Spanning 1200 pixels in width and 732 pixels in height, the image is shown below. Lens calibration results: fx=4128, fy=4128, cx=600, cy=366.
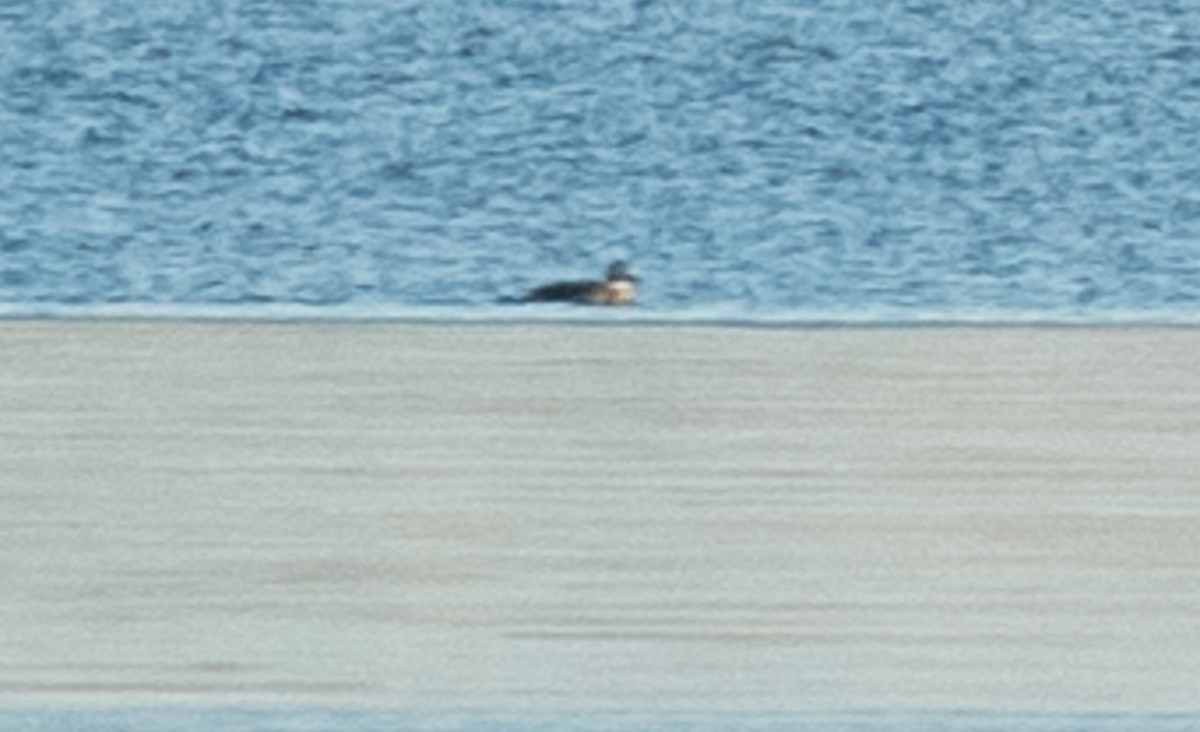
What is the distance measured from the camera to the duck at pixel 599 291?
594cm

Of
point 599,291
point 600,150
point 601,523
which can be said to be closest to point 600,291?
point 599,291

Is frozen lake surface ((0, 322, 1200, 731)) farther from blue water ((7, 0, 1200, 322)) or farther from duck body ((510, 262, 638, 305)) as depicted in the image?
blue water ((7, 0, 1200, 322))

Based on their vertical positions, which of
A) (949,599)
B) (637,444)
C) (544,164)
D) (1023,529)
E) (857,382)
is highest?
(544,164)

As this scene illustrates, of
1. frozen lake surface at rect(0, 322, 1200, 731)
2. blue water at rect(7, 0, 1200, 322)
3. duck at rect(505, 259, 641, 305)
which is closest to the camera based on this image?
frozen lake surface at rect(0, 322, 1200, 731)

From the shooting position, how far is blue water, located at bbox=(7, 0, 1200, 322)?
7059mm

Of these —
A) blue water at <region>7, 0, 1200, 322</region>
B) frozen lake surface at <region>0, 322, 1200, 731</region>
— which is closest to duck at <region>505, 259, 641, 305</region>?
blue water at <region>7, 0, 1200, 322</region>

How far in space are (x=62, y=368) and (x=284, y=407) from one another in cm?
39

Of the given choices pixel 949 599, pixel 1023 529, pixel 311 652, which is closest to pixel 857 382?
pixel 1023 529

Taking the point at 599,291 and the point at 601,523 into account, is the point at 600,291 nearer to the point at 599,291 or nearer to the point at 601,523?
the point at 599,291

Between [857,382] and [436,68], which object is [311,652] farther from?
[436,68]

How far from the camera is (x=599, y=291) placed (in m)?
6.01

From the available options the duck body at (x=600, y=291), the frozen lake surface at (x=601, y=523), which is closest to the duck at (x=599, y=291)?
the duck body at (x=600, y=291)

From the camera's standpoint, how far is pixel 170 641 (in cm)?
354

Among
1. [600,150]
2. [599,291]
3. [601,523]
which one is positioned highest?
[600,150]
